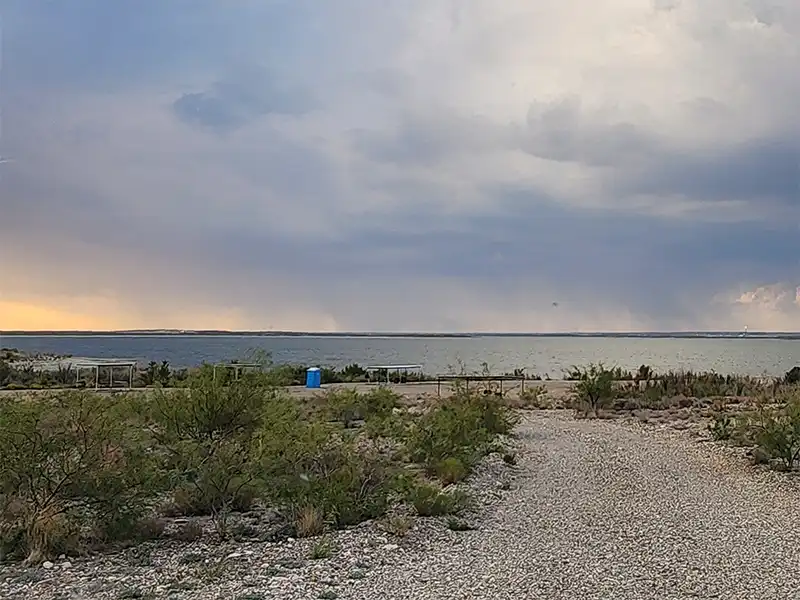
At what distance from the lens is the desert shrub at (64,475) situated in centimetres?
843

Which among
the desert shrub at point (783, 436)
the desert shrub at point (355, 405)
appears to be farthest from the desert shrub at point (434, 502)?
the desert shrub at point (355, 405)

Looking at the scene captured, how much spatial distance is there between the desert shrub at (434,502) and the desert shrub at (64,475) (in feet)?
9.79

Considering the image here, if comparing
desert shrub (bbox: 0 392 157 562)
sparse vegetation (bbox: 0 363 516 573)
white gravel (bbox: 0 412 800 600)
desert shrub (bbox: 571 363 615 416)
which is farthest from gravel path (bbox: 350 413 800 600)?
desert shrub (bbox: 571 363 615 416)

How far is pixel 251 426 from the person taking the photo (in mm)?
11641

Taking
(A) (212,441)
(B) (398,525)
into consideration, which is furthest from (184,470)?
(B) (398,525)

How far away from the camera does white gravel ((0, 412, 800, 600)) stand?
7.30 m

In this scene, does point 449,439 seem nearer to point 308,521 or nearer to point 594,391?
point 308,521

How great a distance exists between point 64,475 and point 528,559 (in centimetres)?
448

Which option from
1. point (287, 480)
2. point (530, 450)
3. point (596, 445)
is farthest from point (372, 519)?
point (596, 445)

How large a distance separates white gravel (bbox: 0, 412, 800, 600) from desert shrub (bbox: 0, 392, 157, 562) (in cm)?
40

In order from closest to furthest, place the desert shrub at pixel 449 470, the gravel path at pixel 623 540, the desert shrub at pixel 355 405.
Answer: the gravel path at pixel 623 540 → the desert shrub at pixel 449 470 → the desert shrub at pixel 355 405

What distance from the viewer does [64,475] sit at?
856 cm

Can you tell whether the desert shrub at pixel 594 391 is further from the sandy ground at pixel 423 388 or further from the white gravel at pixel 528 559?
the white gravel at pixel 528 559

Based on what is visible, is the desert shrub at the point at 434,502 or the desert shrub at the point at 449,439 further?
the desert shrub at the point at 449,439
